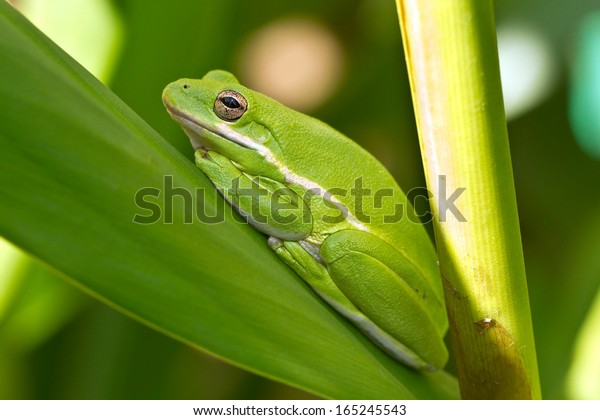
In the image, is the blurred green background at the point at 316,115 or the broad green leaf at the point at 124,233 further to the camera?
the blurred green background at the point at 316,115

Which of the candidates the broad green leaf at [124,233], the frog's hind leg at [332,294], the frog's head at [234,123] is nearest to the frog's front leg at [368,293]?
the frog's hind leg at [332,294]

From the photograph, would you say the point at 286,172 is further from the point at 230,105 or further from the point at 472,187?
the point at 472,187

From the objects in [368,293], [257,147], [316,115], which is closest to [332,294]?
[368,293]

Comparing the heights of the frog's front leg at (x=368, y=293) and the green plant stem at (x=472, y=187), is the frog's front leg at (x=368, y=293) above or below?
below

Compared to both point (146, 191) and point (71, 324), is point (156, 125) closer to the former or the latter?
point (71, 324)

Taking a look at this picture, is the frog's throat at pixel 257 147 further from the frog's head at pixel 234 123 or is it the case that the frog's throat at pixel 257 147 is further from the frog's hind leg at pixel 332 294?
the frog's hind leg at pixel 332 294

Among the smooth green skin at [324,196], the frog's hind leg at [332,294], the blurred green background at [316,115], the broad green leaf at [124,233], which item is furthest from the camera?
the blurred green background at [316,115]

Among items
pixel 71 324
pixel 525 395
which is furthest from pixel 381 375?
pixel 71 324

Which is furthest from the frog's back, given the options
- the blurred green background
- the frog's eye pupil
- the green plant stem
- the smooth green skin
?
the green plant stem
